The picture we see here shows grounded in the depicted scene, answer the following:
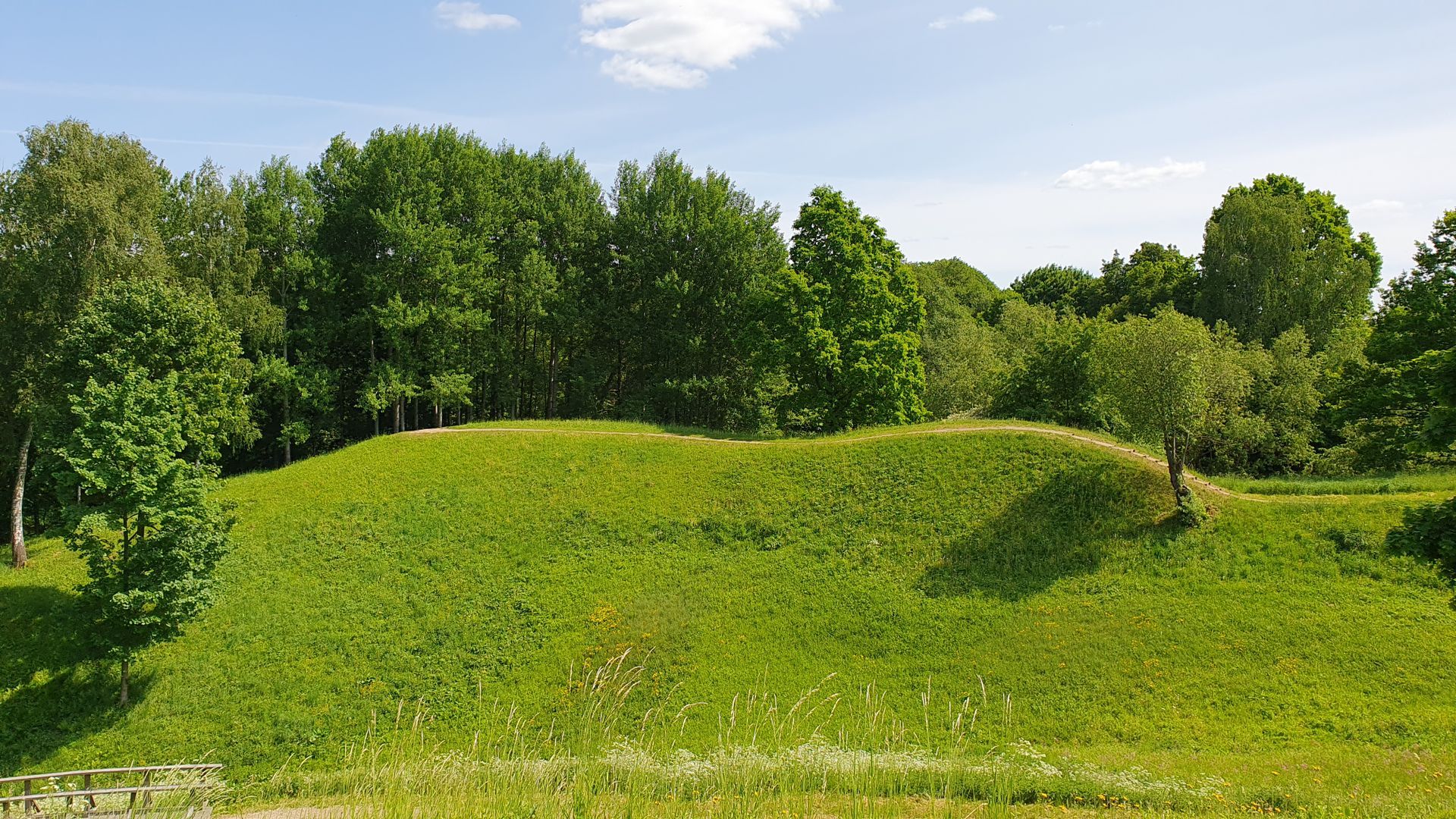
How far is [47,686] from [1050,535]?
104 feet

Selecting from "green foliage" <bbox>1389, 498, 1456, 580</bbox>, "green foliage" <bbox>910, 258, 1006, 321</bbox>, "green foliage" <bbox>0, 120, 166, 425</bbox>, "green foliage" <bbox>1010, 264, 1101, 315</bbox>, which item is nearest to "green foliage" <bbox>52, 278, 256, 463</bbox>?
"green foliage" <bbox>0, 120, 166, 425</bbox>

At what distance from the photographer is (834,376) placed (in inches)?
1551

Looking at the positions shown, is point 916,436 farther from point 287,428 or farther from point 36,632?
point 287,428

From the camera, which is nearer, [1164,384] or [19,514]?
[1164,384]

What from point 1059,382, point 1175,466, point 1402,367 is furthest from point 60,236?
point 1402,367

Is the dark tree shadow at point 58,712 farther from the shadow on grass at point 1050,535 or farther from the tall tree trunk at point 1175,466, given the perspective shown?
the tall tree trunk at point 1175,466

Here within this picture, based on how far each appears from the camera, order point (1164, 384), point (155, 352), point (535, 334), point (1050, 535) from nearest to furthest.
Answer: point (155, 352)
point (1164, 384)
point (1050, 535)
point (535, 334)

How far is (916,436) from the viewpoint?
32.4 meters

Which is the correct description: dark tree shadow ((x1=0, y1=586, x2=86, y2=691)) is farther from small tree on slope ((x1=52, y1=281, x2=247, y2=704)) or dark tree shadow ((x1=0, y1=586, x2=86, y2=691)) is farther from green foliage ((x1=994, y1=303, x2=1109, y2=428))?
green foliage ((x1=994, y1=303, x2=1109, y2=428))

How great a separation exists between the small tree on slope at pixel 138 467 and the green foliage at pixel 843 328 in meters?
24.9

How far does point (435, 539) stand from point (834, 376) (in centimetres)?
2026

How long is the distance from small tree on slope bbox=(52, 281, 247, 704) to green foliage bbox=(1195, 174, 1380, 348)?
53.3 meters

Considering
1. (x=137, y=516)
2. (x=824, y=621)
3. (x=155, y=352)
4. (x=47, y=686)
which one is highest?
(x=155, y=352)

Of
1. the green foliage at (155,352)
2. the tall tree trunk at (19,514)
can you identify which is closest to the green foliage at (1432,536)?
the green foliage at (155,352)
